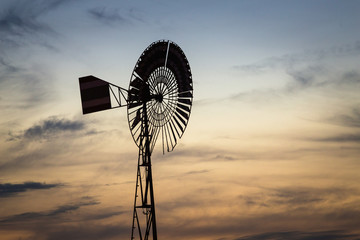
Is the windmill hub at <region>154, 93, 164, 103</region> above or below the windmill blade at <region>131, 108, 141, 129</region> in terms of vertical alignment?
above

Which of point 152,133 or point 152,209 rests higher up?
point 152,133

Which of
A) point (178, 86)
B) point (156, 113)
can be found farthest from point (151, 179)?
point (178, 86)

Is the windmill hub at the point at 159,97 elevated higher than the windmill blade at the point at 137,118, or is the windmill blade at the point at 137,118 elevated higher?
A: the windmill hub at the point at 159,97

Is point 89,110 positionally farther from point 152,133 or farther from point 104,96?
point 152,133

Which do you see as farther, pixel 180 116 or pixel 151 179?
pixel 180 116

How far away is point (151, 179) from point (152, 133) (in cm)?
312

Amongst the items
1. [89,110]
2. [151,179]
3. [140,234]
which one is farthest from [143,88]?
[140,234]

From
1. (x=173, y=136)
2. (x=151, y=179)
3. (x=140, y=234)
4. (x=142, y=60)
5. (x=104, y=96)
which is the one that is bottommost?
(x=140, y=234)

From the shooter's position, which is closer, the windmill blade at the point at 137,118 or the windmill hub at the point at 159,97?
the windmill blade at the point at 137,118

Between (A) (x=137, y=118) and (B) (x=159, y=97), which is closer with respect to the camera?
(A) (x=137, y=118)

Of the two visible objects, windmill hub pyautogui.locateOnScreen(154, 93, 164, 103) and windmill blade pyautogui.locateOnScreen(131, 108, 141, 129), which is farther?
windmill hub pyautogui.locateOnScreen(154, 93, 164, 103)

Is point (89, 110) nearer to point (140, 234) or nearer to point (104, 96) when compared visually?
point (104, 96)

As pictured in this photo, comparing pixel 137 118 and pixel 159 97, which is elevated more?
pixel 159 97

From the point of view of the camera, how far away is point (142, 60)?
3297 centimetres
